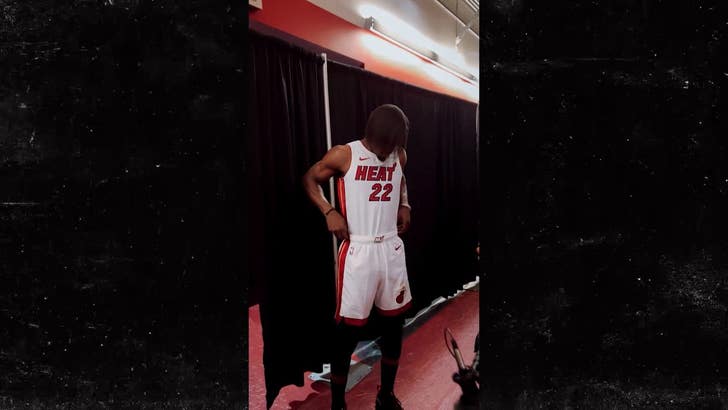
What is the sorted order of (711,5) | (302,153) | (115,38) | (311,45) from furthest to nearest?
(311,45)
(302,153)
(115,38)
(711,5)

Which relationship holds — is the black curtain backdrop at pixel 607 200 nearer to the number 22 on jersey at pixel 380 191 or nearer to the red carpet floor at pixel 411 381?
the number 22 on jersey at pixel 380 191

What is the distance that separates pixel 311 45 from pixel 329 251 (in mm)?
1507

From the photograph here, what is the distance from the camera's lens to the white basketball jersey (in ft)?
5.80

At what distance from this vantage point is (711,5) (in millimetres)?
761

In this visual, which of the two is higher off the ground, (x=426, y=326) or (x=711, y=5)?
(x=711, y=5)

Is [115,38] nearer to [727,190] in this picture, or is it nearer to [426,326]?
[727,190]

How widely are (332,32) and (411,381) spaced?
2.30 metres

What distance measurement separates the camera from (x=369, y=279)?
1.75m

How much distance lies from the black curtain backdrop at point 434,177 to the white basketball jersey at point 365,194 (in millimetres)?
577

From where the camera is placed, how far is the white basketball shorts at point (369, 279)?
174 cm

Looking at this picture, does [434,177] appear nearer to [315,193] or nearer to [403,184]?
[403,184]

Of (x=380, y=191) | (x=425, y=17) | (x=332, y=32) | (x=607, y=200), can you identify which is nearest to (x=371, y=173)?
(x=380, y=191)

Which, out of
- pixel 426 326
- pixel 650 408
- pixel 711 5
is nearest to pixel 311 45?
pixel 426 326

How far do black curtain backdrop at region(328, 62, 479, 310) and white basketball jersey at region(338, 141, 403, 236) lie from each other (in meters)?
0.58
